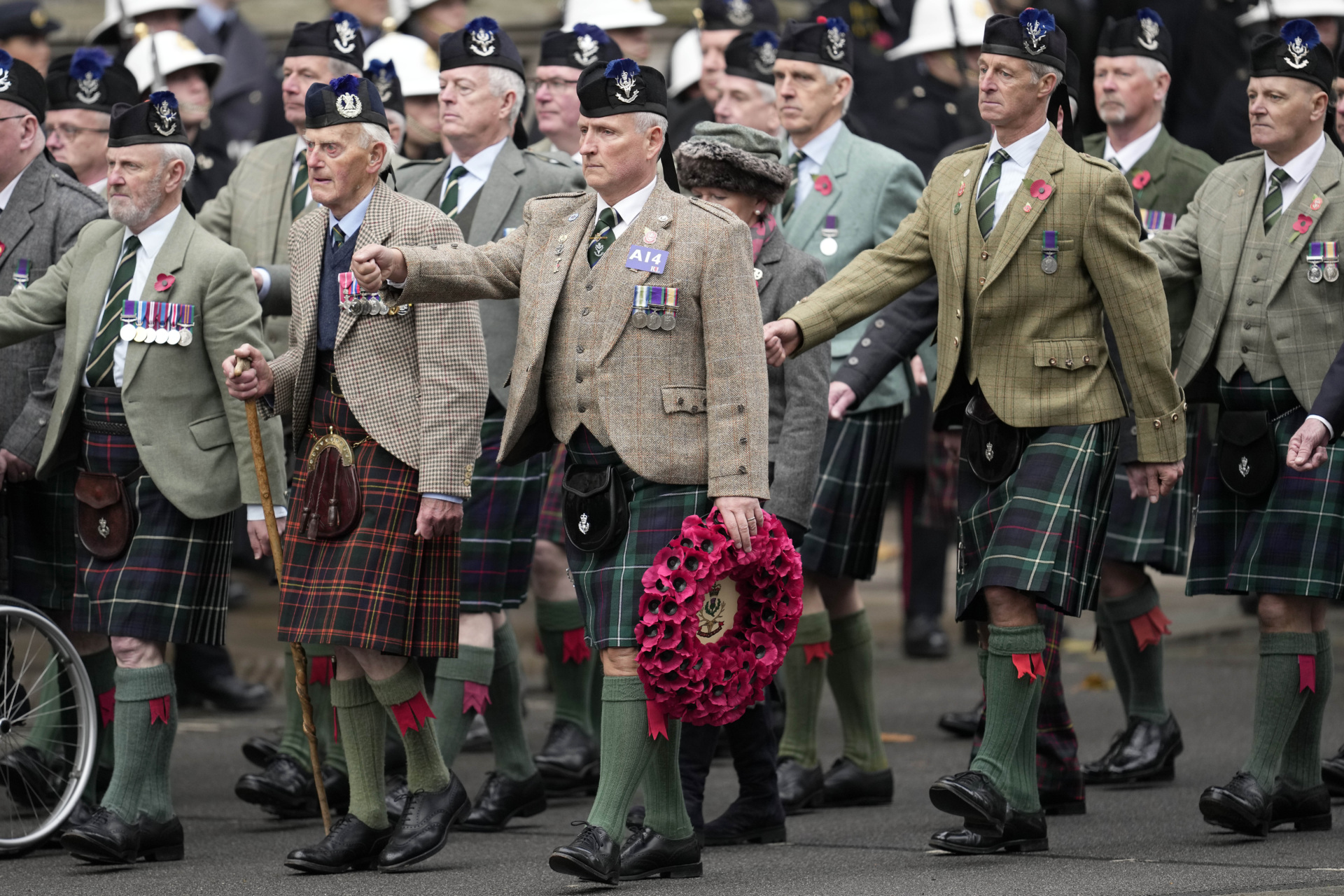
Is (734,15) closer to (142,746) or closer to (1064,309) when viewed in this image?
(1064,309)

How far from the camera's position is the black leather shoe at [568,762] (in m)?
8.05

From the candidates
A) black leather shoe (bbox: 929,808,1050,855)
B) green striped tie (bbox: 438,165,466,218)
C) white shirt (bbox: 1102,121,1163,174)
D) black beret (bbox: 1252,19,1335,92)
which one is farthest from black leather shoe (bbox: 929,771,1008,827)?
white shirt (bbox: 1102,121,1163,174)

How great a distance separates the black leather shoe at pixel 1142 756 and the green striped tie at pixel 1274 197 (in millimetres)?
1856

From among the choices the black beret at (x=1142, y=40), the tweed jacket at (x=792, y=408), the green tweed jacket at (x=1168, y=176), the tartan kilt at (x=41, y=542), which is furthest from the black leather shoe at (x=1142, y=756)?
the tartan kilt at (x=41, y=542)

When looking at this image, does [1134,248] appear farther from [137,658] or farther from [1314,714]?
[137,658]

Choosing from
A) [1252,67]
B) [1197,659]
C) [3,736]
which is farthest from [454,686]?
[1197,659]

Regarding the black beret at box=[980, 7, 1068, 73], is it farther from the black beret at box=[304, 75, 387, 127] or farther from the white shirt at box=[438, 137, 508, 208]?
the white shirt at box=[438, 137, 508, 208]

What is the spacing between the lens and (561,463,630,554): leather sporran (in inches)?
238

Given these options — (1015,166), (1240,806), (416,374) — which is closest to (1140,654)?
(1240,806)

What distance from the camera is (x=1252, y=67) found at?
7070 millimetres

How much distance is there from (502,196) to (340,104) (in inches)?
48.1

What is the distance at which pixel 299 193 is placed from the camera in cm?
798

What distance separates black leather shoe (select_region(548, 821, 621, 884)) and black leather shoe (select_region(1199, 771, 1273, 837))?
1.78 m

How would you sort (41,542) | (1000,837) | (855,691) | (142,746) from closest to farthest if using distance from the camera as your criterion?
(1000,837), (142,746), (41,542), (855,691)
